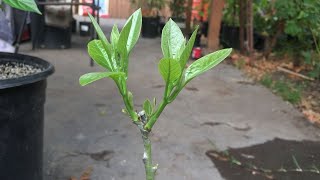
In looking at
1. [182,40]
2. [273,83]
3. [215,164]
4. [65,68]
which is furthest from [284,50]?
[182,40]

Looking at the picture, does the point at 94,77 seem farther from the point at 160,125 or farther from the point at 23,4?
the point at 160,125

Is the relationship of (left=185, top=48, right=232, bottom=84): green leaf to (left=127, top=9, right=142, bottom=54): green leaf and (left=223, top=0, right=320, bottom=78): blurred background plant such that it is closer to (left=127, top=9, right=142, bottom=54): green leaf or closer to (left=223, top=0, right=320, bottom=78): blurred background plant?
(left=127, top=9, right=142, bottom=54): green leaf

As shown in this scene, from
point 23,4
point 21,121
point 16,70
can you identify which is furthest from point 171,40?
point 16,70

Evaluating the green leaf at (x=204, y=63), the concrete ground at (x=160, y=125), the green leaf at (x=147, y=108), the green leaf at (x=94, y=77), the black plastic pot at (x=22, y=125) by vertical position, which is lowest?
the concrete ground at (x=160, y=125)

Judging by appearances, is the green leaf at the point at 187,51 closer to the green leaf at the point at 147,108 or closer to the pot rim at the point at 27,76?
the green leaf at the point at 147,108

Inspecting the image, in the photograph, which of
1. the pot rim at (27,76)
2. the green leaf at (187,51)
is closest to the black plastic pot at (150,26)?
the pot rim at (27,76)
